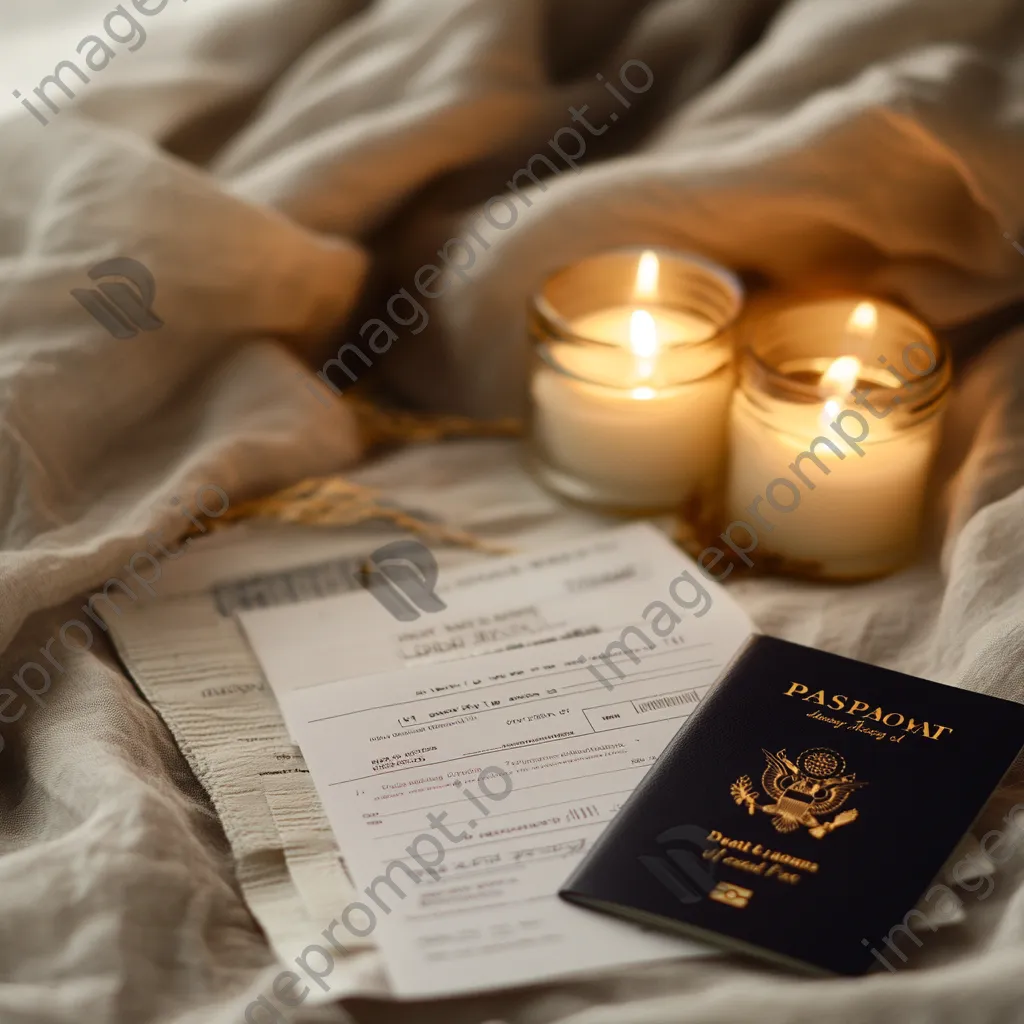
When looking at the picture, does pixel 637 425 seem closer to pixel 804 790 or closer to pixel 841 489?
pixel 841 489

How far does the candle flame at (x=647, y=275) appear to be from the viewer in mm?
844

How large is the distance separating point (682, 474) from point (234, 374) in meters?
0.29

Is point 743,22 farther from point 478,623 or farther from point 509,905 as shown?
point 509,905

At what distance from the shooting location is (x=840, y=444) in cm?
74

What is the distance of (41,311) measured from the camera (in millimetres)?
770

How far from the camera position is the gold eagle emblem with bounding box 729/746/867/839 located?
561 mm

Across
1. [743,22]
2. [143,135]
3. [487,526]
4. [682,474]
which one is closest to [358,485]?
[487,526]

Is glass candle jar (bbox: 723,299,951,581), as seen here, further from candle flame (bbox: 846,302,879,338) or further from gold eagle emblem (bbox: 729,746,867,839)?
gold eagle emblem (bbox: 729,746,867,839)

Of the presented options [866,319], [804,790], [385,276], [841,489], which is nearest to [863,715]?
[804,790]

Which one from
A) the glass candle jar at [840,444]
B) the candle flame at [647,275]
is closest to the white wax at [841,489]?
the glass candle jar at [840,444]

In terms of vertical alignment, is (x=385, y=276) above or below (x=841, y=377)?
below

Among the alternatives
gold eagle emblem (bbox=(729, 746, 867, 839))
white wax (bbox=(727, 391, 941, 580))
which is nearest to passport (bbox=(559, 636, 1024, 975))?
gold eagle emblem (bbox=(729, 746, 867, 839))

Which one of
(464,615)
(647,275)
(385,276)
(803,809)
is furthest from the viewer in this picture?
(385,276)

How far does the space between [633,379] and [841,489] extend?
0.47ft
